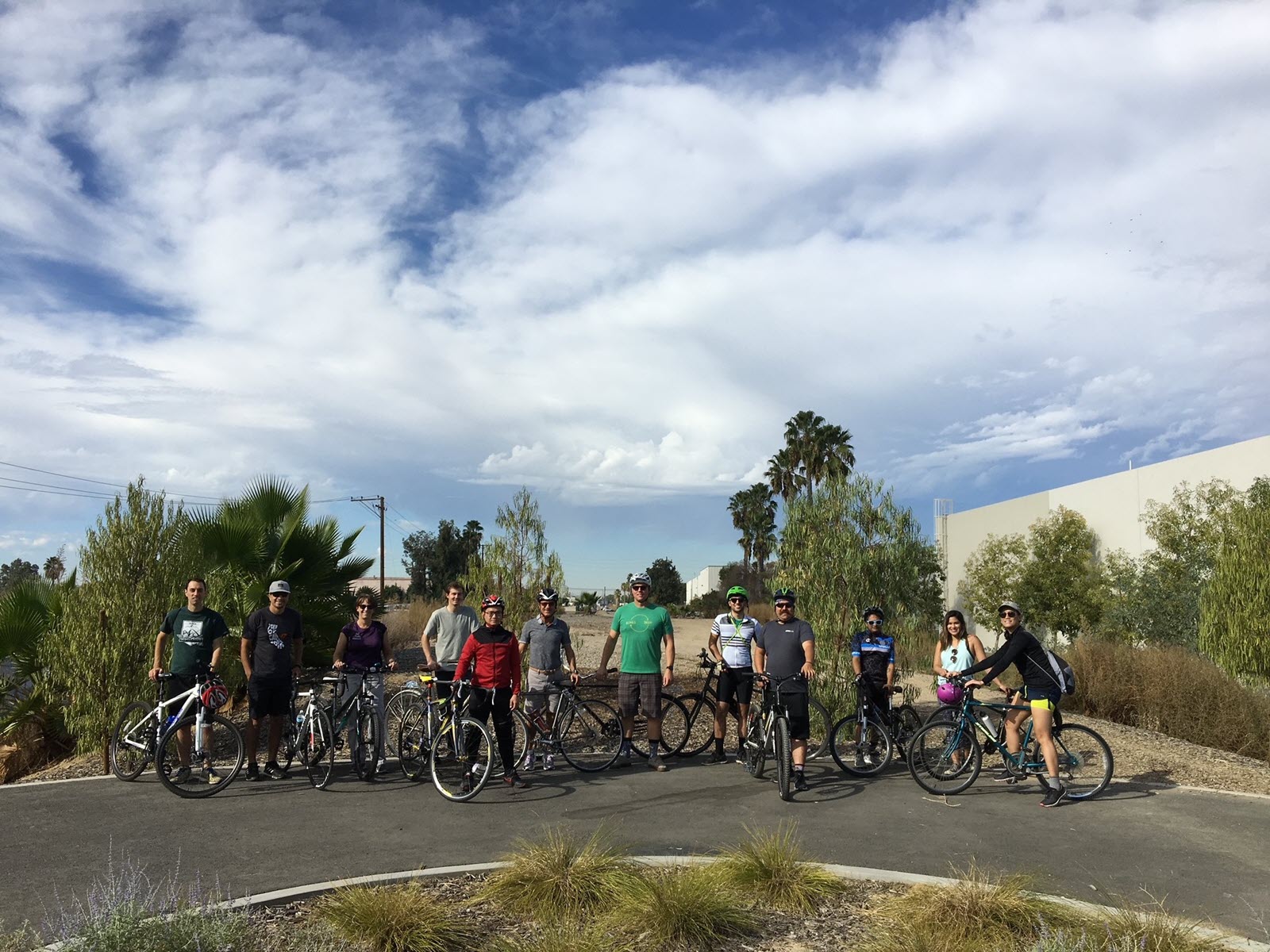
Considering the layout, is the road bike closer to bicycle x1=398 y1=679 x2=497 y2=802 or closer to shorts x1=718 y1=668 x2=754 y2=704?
shorts x1=718 y1=668 x2=754 y2=704

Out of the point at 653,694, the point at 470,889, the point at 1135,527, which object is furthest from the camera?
the point at 1135,527

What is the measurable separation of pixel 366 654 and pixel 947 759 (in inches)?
228

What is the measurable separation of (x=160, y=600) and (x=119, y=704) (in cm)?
120

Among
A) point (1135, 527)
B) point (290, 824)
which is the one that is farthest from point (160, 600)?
point (1135, 527)

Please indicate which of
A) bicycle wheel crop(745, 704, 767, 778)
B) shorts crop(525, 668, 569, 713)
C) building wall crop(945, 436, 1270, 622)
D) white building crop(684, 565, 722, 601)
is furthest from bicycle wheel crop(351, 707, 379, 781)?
white building crop(684, 565, 722, 601)

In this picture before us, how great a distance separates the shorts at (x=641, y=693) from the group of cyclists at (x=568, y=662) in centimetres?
1

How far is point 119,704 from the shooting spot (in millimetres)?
10070

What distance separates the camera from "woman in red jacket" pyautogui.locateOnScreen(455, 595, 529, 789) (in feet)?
27.6

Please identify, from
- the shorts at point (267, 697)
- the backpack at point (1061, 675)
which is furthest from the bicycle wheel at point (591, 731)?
the backpack at point (1061, 675)

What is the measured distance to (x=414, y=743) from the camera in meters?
8.97

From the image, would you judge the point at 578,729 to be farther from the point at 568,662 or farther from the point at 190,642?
the point at 190,642

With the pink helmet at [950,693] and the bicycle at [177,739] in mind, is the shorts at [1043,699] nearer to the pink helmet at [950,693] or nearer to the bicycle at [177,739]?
the pink helmet at [950,693]

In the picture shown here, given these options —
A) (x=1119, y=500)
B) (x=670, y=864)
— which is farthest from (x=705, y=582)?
(x=670, y=864)

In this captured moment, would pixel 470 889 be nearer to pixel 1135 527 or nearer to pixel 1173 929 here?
pixel 1173 929
